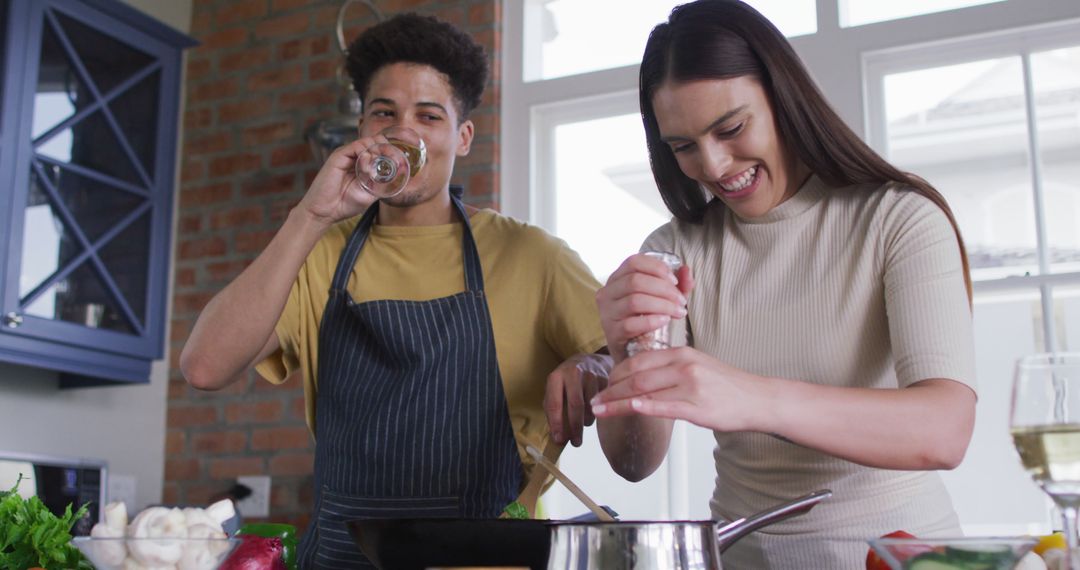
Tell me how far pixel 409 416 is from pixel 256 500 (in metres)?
1.69

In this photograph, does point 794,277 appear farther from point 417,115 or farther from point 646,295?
point 417,115

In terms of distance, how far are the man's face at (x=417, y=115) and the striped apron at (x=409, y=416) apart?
17 centimetres

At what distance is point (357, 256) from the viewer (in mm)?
1622

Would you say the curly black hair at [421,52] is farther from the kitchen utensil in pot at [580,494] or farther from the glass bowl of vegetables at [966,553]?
the glass bowl of vegetables at [966,553]

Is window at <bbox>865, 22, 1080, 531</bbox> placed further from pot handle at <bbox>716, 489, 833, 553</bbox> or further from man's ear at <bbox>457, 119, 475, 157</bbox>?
pot handle at <bbox>716, 489, 833, 553</bbox>

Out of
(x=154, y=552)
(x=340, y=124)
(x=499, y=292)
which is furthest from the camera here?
(x=340, y=124)

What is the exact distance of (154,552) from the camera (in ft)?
2.68

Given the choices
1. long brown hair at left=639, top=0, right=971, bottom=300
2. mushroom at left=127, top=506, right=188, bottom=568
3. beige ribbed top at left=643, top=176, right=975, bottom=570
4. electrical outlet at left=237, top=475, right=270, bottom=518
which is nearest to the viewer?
mushroom at left=127, top=506, right=188, bottom=568

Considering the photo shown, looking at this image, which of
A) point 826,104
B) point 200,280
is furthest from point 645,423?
point 200,280

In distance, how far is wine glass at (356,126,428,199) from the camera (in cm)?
147

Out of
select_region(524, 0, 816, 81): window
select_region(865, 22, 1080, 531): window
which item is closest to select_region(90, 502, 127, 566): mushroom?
select_region(865, 22, 1080, 531): window

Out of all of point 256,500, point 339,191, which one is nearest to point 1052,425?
point 339,191

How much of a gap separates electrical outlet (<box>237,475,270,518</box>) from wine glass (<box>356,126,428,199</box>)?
5.63 ft

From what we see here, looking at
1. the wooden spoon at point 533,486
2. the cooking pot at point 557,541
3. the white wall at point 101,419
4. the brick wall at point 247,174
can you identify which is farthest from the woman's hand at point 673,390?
the white wall at point 101,419
